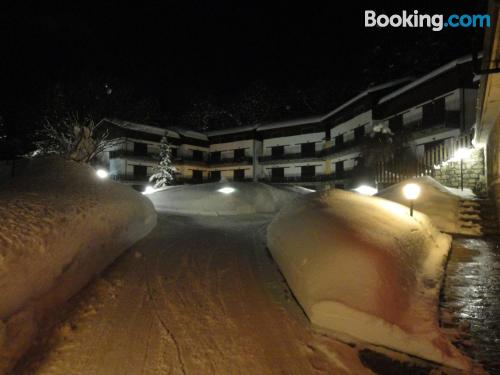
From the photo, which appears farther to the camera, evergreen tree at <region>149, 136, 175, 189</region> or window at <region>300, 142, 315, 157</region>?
window at <region>300, 142, 315, 157</region>

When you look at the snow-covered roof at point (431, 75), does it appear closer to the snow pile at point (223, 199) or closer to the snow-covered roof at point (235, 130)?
the snow pile at point (223, 199)

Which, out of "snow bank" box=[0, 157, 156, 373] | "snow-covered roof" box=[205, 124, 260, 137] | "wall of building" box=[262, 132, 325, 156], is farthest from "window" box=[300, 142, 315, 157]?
"snow bank" box=[0, 157, 156, 373]

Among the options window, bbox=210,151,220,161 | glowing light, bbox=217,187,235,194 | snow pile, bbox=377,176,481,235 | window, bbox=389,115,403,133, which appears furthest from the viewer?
window, bbox=210,151,220,161

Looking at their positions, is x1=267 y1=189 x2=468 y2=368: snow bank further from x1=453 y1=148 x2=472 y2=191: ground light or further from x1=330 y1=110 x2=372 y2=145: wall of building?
x1=330 y1=110 x2=372 y2=145: wall of building

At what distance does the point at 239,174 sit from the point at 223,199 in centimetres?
2594

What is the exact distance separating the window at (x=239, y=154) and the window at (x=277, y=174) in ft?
15.5

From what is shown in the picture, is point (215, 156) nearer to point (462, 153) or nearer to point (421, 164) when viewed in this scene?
point (421, 164)

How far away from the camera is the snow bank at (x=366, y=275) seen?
3891 mm

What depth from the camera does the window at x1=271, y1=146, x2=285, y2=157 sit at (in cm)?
3884

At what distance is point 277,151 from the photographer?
39219mm

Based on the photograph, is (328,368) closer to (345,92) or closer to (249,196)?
(249,196)

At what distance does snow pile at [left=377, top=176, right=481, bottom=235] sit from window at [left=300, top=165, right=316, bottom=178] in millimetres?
23773

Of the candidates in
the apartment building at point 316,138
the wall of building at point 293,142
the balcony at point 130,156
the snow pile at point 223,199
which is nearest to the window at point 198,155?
the apartment building at point 316,138

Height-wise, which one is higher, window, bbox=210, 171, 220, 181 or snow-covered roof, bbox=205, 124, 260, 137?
snow-covered roof, bbox=205, 124, 260, 137
